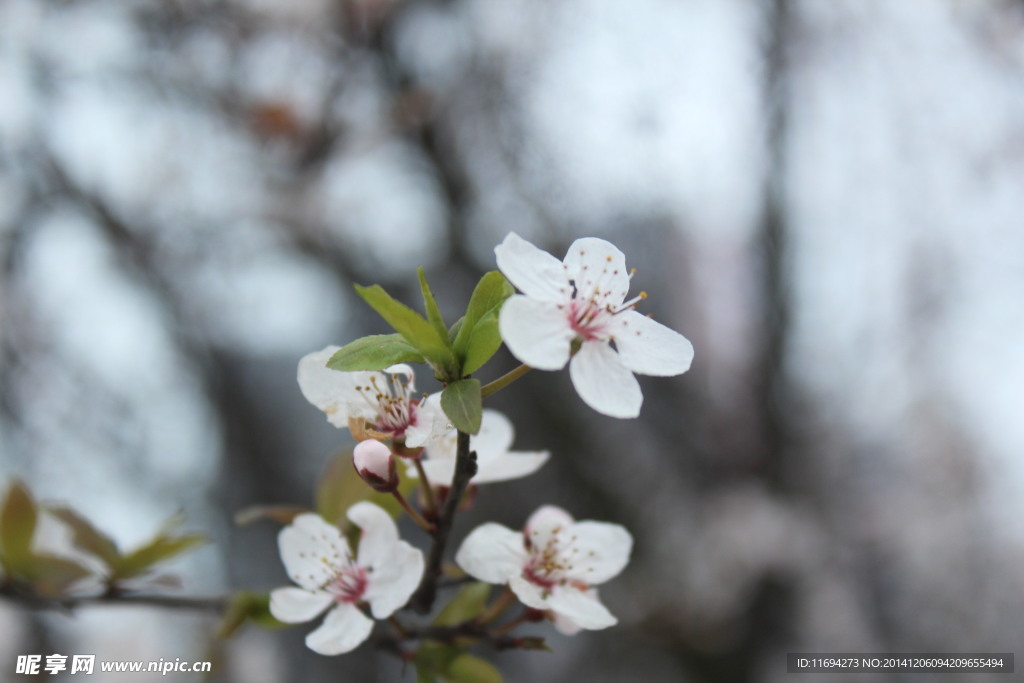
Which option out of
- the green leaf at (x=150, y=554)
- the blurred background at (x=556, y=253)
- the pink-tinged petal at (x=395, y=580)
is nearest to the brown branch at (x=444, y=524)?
the pink-tinged petal at (x=395, y=580)

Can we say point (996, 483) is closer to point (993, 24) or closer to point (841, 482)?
point (841, 482)

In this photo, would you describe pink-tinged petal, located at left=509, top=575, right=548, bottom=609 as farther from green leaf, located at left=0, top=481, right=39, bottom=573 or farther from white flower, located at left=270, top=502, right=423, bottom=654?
green leaf, located at left=0, top=481, right=39, bottom=573

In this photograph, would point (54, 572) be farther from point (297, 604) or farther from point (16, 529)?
point (297, 604)

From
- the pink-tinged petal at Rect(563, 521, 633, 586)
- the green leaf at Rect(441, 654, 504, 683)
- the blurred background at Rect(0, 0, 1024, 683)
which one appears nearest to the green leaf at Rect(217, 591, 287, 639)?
the green leaf at Rect(441, 654, 504, 683)

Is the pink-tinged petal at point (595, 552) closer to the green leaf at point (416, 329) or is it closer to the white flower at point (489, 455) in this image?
the white flower at point (489, 455)

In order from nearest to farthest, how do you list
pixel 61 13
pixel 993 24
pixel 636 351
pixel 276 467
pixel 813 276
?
pixel 636 351, pixel 993 24, pixel 61 13, pixel 813 276, pixel 276 467

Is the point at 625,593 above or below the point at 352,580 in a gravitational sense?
above

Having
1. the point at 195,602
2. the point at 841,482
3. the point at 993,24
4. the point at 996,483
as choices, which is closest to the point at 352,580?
the point at 195,602
